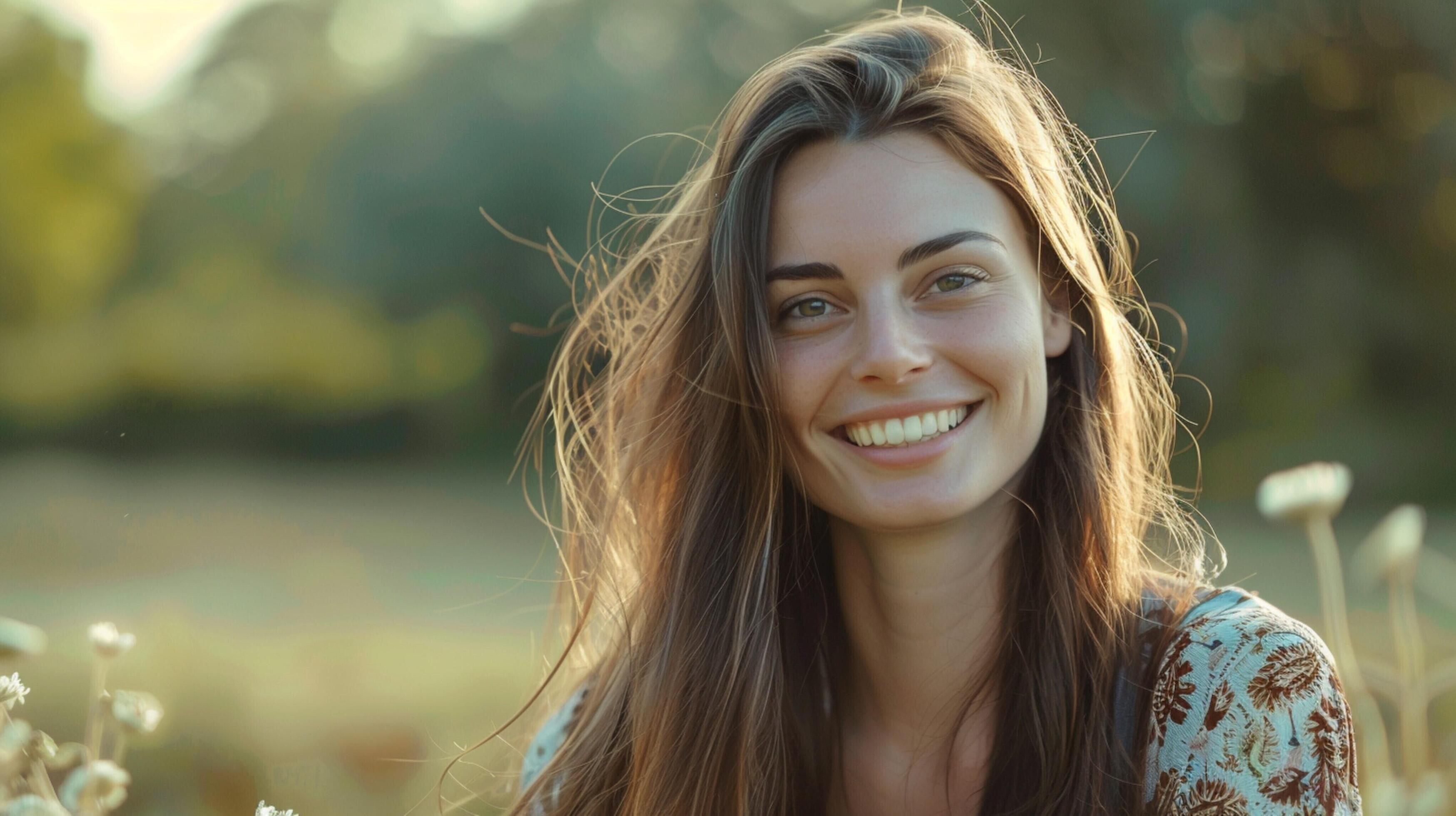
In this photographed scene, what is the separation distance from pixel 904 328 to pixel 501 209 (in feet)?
31.4

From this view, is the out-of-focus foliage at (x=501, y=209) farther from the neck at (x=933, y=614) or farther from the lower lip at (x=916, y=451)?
the lower lip at (x=916, y=451)

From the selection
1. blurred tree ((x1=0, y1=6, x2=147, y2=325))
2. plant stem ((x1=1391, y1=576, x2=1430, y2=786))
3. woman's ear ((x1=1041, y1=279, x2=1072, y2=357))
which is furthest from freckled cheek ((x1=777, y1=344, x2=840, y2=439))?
blurred tree ((x1=0, y1=6, x2=147, y2=325))

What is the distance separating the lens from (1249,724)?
175 centimetres

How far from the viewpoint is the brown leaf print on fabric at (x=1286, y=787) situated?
5.53 feet

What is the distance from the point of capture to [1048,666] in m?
2.04

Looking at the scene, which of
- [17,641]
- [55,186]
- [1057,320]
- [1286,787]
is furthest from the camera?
[55,186]

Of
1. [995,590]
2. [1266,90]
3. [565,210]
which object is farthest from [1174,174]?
[995,590]

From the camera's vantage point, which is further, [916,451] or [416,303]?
[416,303]

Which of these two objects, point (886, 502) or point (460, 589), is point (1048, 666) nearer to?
point (886, 502)

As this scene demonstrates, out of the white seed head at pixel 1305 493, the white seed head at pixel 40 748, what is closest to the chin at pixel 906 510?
the white seed head at pixel 1305 493

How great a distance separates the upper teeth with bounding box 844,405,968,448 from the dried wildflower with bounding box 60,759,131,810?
1.37 metres

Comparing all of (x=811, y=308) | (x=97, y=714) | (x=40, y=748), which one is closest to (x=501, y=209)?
(x=811, y=308)

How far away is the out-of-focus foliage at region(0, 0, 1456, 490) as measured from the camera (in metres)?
8.81

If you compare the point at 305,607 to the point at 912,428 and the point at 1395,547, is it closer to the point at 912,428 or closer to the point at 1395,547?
the point at 912,428
